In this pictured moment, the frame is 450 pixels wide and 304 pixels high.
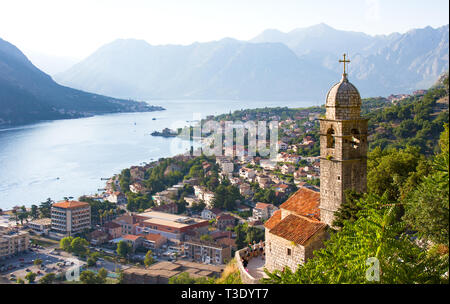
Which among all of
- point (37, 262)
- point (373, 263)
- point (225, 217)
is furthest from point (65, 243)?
point (373, 263)

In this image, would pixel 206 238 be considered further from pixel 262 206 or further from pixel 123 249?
pixel 262 206

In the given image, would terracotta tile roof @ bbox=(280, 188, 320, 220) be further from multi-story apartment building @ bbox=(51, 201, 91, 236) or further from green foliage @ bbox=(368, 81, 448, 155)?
multi-story apartment building @ bbox=(51, 201, 91, 236)

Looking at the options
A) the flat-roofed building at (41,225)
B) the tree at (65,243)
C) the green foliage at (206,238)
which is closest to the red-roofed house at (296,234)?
the green foliage at (206,238)

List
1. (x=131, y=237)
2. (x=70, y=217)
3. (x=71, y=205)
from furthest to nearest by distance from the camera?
(x=71, y=205)
(x=70, y=217)
(x=131, y=237)

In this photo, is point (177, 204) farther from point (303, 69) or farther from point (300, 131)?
point (303, 69)

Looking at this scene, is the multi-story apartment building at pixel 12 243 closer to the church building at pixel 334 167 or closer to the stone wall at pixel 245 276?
the stone wall at pixel 245 276

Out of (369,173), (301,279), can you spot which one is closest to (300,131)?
(369,173)
